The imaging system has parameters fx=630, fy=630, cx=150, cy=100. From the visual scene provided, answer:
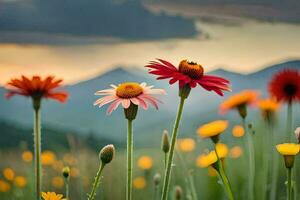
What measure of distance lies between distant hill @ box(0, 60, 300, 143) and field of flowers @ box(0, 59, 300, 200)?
0.07ft

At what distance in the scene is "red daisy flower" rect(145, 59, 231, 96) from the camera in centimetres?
59

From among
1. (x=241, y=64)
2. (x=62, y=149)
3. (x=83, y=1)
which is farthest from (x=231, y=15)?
(x=62, y=149)

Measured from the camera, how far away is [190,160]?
1.18 metres

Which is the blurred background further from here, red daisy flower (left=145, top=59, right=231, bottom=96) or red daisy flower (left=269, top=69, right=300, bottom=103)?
red daisy flower (left=145, top=59, right=231, bottom=96)

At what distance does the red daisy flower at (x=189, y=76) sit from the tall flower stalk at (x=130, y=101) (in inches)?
1.2

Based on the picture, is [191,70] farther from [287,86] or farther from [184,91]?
[287,86]

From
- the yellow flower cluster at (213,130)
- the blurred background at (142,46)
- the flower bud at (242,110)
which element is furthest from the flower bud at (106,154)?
the blurred background at (142,46)

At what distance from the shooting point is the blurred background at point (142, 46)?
3.57ft

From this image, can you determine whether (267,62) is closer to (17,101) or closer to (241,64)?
(241,64)

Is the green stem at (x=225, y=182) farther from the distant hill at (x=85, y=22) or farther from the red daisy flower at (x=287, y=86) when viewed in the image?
the distant hill at (x=85, y=22)

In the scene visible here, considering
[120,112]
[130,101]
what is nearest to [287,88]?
[130,101]

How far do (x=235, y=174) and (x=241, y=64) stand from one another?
0.20m

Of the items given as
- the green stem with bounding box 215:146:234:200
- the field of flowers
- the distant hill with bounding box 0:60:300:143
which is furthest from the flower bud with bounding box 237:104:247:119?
the distant hill with bounding box 0:60:300:143

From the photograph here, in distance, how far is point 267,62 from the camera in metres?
1.10
